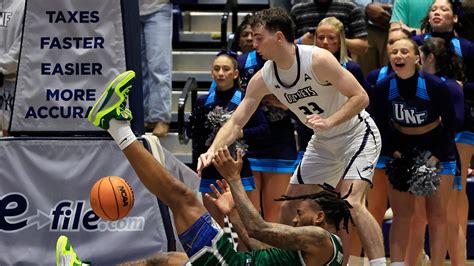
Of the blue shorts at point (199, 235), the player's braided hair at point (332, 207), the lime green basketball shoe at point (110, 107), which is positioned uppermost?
the lime green basketball shoe at point (110, 107)

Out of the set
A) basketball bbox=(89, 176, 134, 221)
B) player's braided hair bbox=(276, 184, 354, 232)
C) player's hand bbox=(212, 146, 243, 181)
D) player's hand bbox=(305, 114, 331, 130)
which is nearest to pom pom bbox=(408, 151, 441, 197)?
player's hand bbox=(305, 114, 331, 130)

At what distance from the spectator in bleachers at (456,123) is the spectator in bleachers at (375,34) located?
7.21 feet

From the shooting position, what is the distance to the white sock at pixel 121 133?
6.52 m

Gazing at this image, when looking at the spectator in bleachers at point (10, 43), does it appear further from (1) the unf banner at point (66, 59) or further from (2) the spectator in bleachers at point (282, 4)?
(2) the spectator in bleachers at point (282, 4)

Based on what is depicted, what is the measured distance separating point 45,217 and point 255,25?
2443 mm

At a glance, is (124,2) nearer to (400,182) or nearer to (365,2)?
(400,182)

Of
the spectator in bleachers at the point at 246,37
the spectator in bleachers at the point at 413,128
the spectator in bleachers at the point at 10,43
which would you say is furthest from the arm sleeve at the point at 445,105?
the spectator in bleachers at the point at 10,43

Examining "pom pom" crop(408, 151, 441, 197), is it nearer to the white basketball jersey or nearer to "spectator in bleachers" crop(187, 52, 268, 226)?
the white basketball jersey

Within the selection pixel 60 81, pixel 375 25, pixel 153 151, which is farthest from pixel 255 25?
pixel 375 25

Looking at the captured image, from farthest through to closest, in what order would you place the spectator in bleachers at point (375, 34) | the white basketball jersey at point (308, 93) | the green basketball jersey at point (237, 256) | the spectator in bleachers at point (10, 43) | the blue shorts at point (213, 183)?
the spectator in bleachers at point (375, 34) < the spectator in bleachers at point (10, 43) < the blue shorts at point (213, 183) < the white basketball jersey at point (308, 93) < the green basketball jersey at point (237, 256)

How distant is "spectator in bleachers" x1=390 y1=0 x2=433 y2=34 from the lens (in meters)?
10.7

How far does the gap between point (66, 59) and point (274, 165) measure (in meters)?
2.03

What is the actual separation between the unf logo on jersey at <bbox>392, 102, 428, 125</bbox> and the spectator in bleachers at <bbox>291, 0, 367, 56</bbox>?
4.26 feet

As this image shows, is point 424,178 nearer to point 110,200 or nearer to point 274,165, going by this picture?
point 274,165
